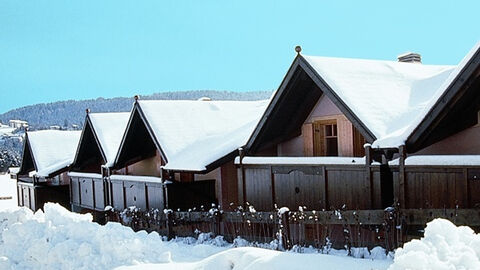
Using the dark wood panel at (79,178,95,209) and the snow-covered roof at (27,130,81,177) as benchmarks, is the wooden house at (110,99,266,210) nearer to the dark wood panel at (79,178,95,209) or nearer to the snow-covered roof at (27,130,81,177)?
the dark wood panel at (79,178,95,209)

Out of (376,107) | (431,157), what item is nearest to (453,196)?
(431,157)

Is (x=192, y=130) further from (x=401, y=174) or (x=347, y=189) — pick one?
(x=401, y=174)

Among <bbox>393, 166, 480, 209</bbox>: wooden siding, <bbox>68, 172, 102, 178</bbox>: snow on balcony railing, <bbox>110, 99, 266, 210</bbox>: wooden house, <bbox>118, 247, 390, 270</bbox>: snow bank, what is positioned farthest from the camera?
<bbox>68, 172, 102, 178</bbox>: snow on balcony railing

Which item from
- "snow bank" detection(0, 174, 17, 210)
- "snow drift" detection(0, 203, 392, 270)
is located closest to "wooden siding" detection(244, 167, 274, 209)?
"snow drift" detection(0, 203, 392, 270)

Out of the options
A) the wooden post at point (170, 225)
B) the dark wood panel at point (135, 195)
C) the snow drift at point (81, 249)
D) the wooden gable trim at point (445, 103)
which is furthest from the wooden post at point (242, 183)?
the wooden gable trim at point (445, 103)

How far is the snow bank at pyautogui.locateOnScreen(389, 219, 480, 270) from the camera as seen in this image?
14.3ft

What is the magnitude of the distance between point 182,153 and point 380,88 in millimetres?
7325

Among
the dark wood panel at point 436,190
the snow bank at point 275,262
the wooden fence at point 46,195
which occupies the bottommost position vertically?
the wooden fence at point 46,195

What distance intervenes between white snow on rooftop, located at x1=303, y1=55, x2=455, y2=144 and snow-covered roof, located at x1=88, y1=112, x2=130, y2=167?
1168 centimetres

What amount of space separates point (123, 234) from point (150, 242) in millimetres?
676

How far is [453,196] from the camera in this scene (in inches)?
392

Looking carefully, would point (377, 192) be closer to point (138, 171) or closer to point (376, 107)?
point (376, 107)

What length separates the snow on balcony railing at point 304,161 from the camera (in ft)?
39.2

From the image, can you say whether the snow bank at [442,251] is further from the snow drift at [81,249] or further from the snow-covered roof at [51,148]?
the snow-covered roof at [51,148]
